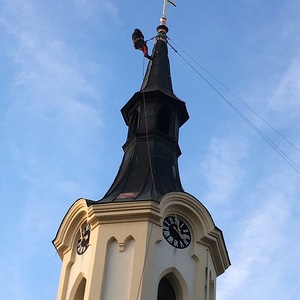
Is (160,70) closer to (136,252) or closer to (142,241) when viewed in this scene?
(142,241)

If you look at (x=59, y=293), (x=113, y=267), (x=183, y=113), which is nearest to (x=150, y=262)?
(x=113, y=267)

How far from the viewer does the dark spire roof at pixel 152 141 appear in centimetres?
3200

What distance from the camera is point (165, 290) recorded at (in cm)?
2975

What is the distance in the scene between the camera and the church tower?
29219 millimetres

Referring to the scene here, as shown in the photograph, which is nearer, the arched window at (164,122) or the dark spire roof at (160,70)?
the arched window at (164,122)

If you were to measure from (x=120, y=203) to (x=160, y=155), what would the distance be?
13.3 feet

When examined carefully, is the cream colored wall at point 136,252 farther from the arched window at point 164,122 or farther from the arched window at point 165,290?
the arched window at point 164,122

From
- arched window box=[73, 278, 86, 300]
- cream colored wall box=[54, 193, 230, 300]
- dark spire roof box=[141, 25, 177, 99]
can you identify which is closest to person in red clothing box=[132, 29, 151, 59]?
dark spire roof box=[141, 25, 177, 99]

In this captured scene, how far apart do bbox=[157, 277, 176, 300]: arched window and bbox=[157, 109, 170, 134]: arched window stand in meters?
7.11

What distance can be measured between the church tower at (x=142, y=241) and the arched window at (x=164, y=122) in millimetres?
1058

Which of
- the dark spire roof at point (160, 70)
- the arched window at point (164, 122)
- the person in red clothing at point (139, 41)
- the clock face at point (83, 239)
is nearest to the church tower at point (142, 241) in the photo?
the clock face at point (83, 239)

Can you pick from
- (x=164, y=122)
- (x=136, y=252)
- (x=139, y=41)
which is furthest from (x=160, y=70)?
(x=136, y=252)

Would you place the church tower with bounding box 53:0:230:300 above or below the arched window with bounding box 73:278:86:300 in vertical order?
above

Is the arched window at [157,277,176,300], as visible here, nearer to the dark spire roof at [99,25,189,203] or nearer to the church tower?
the church tower
